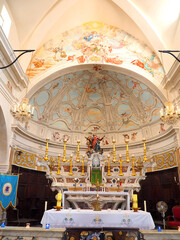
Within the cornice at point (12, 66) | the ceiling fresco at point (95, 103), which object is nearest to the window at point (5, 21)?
the cornice at point (12, 66)

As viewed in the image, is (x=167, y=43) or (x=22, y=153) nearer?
(x=167, y=43)

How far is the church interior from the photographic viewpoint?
853 centimetres

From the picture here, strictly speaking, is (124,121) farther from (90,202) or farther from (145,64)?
(90,202)

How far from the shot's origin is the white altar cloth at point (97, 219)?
5.37m

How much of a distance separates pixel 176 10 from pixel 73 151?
1076 centimetres

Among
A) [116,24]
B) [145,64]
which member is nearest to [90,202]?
[145,64]

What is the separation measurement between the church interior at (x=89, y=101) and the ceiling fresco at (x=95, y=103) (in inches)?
3.1

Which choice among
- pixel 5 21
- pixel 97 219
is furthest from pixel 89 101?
pixel 97 219

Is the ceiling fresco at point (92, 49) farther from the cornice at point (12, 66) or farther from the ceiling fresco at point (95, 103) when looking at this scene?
the cornice at point (12, 66)

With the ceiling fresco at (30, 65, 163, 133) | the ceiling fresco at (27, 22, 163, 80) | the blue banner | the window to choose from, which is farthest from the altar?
the window

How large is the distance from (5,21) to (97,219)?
9660 millimetres

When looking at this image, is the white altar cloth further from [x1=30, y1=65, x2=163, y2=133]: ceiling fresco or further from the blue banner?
[x1=30, y1=65, x2=163, y2=133]: ceiling fresco

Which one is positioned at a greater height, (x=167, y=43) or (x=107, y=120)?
(x=167, y=43)

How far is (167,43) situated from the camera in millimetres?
10945
